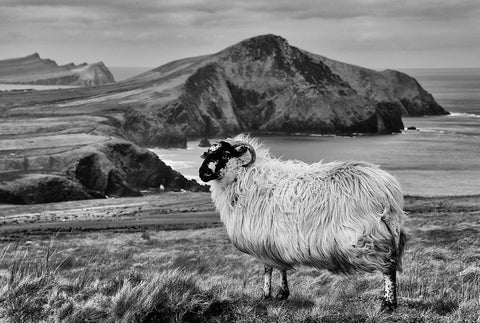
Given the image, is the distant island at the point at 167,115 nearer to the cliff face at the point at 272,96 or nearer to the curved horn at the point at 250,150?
the cliff face at the point at 272,96

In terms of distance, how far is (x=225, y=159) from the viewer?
31.8ft

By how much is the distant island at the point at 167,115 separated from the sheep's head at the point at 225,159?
5518 centimetres

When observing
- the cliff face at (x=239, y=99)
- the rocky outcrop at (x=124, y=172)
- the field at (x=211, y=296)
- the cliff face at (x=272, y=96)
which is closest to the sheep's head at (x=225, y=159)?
the field at (x=211, y=296)

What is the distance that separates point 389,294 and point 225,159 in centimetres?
322

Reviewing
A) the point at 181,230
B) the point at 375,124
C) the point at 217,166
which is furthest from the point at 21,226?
the point at 375,124

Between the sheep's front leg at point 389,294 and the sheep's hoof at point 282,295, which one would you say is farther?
the sheep's hoof at point 282,295

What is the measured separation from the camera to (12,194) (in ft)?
202

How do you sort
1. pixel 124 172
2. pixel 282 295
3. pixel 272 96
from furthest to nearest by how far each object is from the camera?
pixel 272 96 < pixel 124 172 < pixel 282 295

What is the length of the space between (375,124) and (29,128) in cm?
9059

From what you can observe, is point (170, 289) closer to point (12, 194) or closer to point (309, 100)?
point (12, 194)

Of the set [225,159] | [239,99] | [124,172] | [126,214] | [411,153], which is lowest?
[411,153]

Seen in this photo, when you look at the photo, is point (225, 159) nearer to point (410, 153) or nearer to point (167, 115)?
point (410, 153)

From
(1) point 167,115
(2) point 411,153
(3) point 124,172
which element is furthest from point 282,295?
(1) point 167,115

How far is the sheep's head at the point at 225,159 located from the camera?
9516mm
